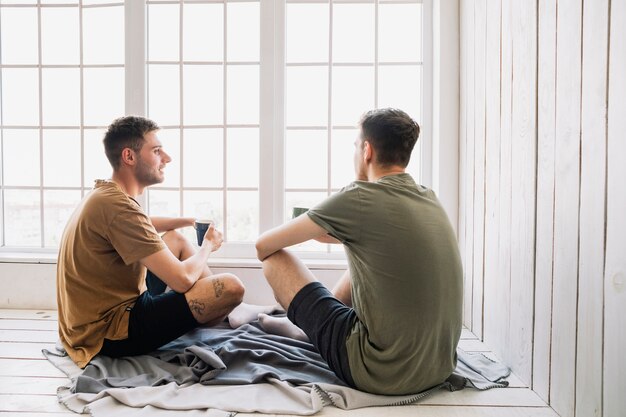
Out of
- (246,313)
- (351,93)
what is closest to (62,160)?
(246,313)

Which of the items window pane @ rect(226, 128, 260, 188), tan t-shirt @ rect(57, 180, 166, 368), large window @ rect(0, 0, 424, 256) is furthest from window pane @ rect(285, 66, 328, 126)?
tan t-shirt @ rect(57, 180, 166, 368)

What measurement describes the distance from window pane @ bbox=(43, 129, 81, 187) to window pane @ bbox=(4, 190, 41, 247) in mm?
186

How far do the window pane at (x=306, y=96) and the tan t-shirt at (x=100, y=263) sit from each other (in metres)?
1.35

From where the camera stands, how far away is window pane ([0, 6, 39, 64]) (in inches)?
133

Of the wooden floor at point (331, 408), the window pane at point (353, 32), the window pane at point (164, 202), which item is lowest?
the wooden floor at point (331, 408)

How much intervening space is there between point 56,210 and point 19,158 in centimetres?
42

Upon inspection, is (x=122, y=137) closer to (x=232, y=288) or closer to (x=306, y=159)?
(x=232, y=288)

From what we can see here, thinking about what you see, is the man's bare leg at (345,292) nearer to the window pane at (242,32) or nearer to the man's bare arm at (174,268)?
the man's bare arm at (174,268)

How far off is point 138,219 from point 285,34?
1610 millimetres

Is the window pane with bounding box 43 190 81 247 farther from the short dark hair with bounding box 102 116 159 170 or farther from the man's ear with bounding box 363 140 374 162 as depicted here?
the man's ear with bounding box 363 140 374 162

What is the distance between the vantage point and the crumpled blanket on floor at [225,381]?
1.81m

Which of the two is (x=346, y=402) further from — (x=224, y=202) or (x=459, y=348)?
(x=224, y=202)

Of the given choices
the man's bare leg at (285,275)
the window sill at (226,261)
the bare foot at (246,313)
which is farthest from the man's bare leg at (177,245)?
the man's bare leg at (285,275)

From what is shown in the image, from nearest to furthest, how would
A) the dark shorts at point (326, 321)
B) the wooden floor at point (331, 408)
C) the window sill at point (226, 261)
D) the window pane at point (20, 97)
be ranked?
the wooden floor at point (331, 408) → the dark shorts at point (326, 321) → the window sill at point (226, 261) → the window pane at point (20, 97)
